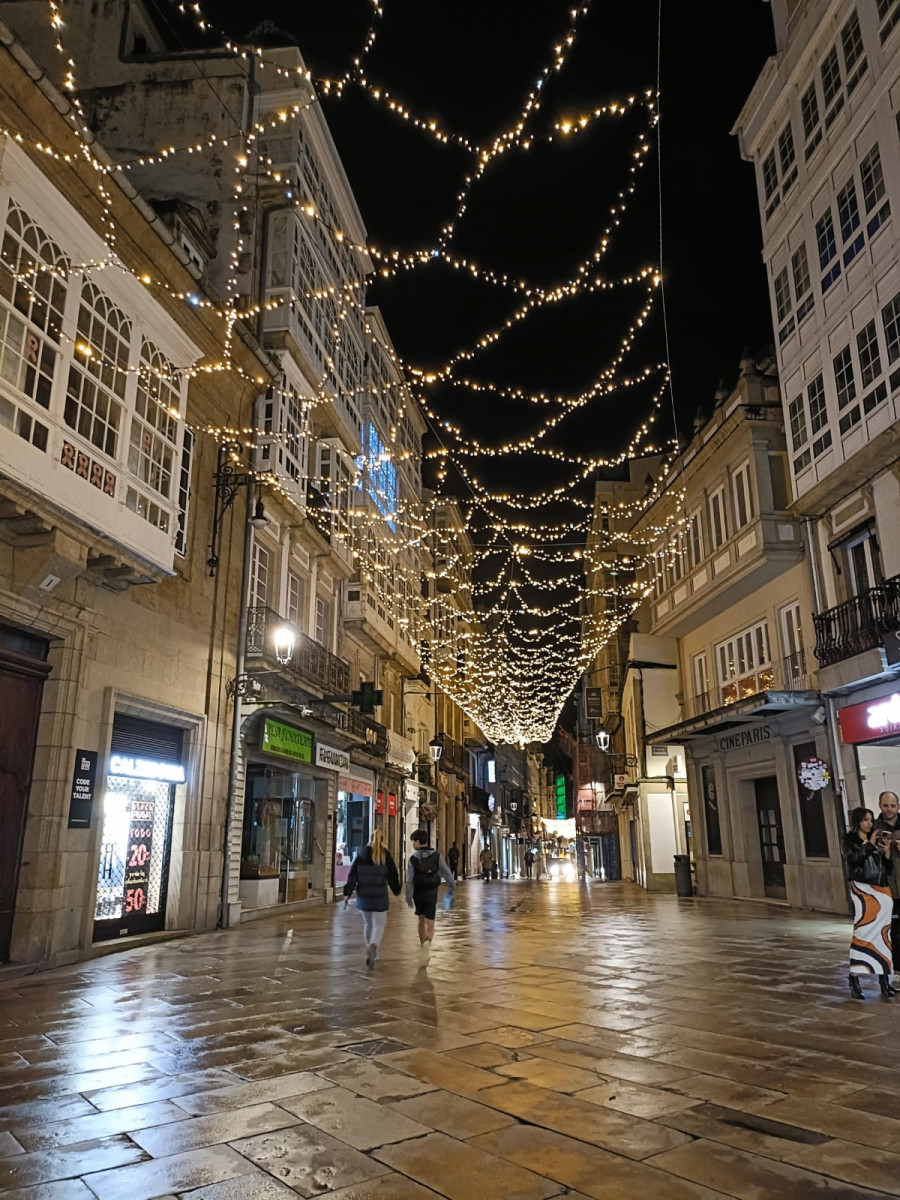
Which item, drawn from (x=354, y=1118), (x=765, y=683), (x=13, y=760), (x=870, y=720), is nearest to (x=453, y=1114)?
(x=354, y=1118)

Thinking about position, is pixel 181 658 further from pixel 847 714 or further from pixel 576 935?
pixel 847 714

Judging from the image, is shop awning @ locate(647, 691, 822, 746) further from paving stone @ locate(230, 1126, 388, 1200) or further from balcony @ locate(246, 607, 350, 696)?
paving stone @ locate(230, 1126, 388, 1200)

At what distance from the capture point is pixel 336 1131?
157 inches

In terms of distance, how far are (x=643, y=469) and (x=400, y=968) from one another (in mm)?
33246

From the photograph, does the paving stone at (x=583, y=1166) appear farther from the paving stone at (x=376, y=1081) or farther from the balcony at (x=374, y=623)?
the balcony at (x=374, y=623)

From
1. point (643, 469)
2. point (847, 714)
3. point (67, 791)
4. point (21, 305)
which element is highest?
point (643, 469)

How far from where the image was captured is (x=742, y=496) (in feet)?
64.4

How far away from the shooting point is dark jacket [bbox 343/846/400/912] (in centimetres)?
982

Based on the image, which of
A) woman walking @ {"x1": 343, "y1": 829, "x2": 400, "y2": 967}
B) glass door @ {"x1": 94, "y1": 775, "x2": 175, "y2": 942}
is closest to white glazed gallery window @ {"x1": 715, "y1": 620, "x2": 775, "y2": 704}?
woman walking @ {"x1": 343, "y1": 829, "x2": 400, "y2": 967}

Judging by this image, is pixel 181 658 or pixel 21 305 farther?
pixel 181 658

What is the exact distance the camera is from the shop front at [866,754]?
15.3 metres

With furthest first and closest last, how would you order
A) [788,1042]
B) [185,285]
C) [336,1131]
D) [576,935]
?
[185,285], [576,935], [788,1042], [336,1131]

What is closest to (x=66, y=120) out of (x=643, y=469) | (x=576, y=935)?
(x=576, y=935)

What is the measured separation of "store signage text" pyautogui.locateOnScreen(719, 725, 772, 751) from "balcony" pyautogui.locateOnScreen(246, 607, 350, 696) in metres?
9.91
